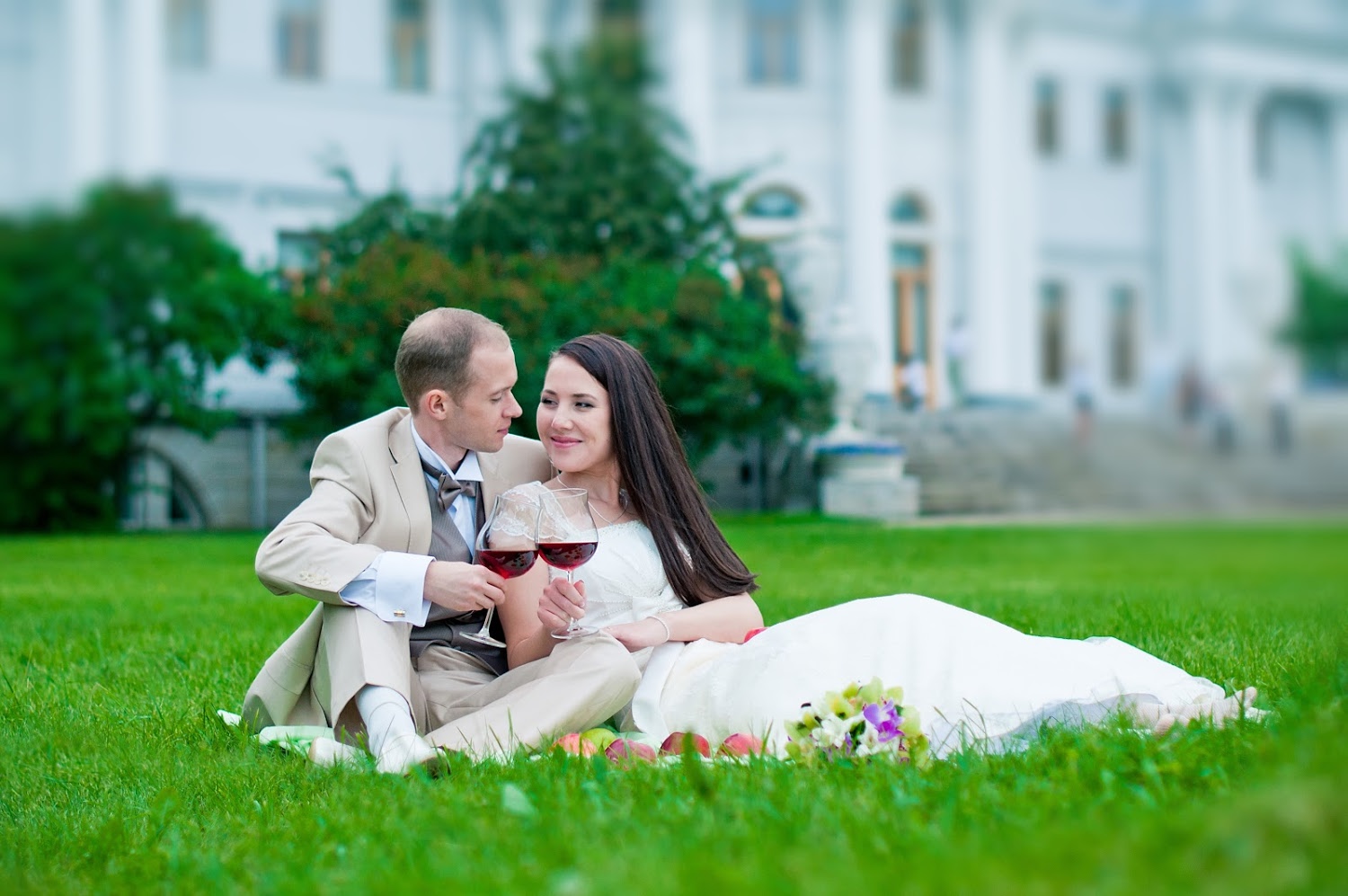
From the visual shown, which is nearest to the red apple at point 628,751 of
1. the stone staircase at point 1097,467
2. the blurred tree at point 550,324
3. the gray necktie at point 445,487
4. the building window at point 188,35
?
the gray necktie at point 445,487

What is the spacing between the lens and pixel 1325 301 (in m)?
36.0

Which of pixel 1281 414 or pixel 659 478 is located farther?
pixel 1281 414

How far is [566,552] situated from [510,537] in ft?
0.55

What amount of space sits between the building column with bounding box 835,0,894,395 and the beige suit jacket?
21275mm

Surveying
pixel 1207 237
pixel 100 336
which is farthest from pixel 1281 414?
pixel 100 336

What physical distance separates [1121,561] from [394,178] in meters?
11.6

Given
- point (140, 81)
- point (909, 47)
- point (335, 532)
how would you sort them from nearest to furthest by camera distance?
1. point (335, 532)
2. point (140, 81)
3. point (909, 47)

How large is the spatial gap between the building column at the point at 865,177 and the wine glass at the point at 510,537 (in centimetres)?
2171

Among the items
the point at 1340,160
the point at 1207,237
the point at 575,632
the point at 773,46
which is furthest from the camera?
the point at 1340,160

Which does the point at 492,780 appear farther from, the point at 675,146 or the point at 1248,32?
the point at 1248,32

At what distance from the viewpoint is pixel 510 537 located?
154 inches

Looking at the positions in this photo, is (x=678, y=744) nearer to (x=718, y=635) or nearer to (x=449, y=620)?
(x=718, y=635)

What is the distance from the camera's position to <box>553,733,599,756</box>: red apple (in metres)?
3.89

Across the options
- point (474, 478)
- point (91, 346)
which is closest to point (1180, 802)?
point (474, 478)
